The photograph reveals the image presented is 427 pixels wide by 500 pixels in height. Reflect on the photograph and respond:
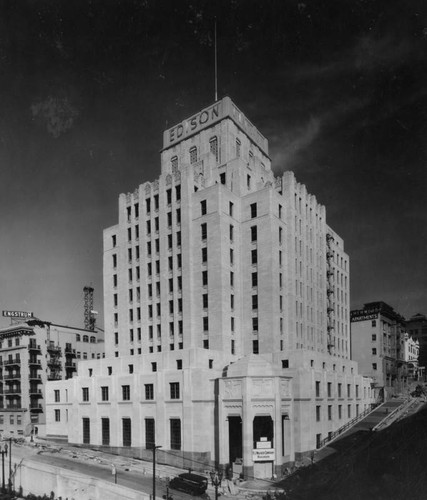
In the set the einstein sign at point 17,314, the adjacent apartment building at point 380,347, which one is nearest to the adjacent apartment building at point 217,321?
the adjacent apartment building at point 380,347

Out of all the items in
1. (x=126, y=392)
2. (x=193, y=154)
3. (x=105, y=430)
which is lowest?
(x=105, y=430)

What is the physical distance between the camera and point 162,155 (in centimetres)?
9025

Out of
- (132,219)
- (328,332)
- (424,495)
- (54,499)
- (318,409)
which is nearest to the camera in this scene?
(424,495)

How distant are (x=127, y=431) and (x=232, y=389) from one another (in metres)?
19.7

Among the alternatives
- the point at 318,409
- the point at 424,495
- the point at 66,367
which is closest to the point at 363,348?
the point at 318,409

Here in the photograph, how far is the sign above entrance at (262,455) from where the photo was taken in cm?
5109

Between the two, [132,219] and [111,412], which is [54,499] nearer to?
[111,412]

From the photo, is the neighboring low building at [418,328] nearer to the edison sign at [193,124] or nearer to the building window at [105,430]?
the edison sign at [193,124]

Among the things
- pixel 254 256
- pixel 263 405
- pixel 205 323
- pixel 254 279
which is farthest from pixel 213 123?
pixel 263 405

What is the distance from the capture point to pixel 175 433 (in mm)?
60281

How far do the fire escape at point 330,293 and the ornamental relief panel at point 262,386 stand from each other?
117 feet

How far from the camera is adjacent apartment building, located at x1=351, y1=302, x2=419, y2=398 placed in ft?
349

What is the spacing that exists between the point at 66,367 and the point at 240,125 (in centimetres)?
6087

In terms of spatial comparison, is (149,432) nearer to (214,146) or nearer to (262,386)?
(262,386)
